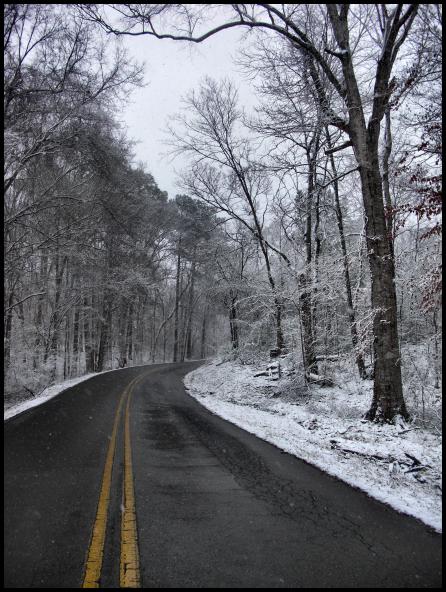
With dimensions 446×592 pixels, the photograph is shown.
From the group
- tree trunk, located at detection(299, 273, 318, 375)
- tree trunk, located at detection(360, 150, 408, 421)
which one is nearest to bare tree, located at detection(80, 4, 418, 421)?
tree trunk, located at detection(360, 150, 408, 421)

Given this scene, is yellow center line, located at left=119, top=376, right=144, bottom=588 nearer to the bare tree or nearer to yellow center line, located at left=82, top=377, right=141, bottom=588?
yellow center line, located at left=82, top=377, right=141, bottom=588

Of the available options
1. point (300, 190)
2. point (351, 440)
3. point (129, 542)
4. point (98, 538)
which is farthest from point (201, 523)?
point (300, 190)

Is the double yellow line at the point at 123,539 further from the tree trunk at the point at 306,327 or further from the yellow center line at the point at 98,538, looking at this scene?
the tree trunk at the point at 306,327

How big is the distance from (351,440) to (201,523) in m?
4.67

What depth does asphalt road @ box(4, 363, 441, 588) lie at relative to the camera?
340 cm

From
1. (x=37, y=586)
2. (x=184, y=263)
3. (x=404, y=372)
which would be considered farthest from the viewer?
(x=184, y=263)

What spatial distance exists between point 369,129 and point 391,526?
28.4 feet

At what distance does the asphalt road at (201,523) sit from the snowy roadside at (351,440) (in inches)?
15.7

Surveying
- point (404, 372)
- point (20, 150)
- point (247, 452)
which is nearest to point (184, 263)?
point (20, 150)

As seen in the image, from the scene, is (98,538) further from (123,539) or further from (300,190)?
(300,190)

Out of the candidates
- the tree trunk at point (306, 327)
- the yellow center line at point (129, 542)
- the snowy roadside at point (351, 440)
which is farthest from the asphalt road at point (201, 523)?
the tree trunk at point (306, 327)

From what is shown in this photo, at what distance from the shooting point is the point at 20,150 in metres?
13.8

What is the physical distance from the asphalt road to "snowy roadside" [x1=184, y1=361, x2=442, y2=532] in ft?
1.31

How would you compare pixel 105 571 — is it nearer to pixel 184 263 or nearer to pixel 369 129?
pixel 369 129
